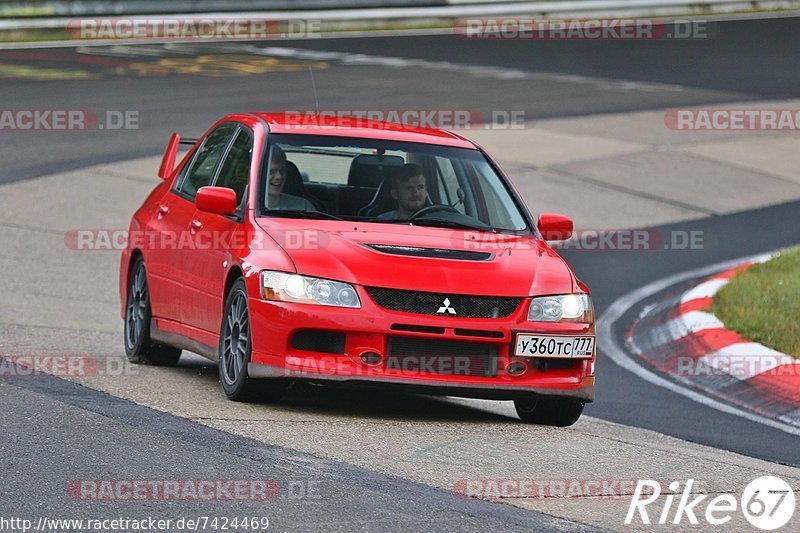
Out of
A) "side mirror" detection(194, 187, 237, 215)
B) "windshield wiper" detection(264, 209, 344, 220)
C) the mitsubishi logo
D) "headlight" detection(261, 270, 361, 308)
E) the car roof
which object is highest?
Answer: the car roof

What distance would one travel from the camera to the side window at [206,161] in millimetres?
9484

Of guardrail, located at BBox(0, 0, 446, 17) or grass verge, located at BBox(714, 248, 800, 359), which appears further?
guardrail, located at BBox(0, 0, 446, 17)

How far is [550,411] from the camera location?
8.30 meters

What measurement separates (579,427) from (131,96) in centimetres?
1483

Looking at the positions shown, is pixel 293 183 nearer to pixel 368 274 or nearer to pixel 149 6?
pixel 368 274

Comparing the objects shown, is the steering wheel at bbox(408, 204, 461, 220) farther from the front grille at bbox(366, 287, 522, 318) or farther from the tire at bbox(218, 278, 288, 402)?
the tire at bbox(218, 278, 288, 402)

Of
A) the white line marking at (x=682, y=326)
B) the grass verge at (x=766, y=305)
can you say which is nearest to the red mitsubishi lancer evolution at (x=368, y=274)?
the grass verge at (x=766, y=305)

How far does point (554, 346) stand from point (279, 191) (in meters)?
1.75

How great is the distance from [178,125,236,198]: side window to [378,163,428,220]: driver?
1172 millimetres

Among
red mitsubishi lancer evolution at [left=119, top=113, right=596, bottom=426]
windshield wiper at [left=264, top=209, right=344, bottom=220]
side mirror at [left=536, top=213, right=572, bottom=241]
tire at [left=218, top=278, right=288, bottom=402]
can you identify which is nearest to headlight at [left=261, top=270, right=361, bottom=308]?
red mitsubishi lancer evolution at [left=119, top=113, right=596, bottom=426]

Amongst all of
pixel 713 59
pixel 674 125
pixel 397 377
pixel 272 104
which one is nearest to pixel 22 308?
pixel 397 377

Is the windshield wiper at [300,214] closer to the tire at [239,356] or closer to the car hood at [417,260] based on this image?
the car hood at [417,260]

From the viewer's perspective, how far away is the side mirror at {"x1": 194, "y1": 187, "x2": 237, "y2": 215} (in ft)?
27.8

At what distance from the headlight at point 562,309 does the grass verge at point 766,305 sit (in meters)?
2.47
